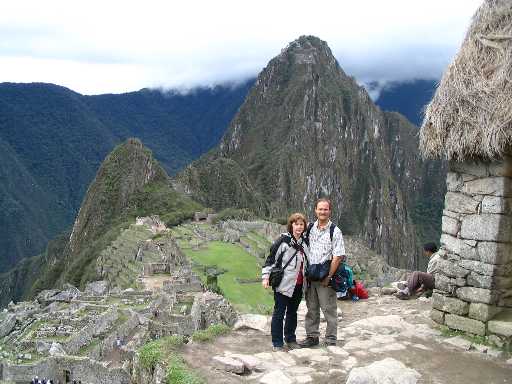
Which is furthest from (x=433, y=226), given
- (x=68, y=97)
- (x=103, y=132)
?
(x=68, y=97)

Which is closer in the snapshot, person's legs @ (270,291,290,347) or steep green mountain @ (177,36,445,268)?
person's legs @ (270,291,290,347)

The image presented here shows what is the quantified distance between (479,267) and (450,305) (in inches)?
22.8

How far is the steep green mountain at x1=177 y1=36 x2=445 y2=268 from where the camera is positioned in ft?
399

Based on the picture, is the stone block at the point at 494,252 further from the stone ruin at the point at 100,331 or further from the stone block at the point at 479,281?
the stone ruin at the point at 100,331

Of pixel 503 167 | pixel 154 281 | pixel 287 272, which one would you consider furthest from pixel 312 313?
pixel 154 281

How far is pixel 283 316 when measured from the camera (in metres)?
5.99

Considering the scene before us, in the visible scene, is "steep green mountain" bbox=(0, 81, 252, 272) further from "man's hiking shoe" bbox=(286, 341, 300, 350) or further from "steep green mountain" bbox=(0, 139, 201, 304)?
"man's hiking shoe" bbox=(286, 341, 300, 350)

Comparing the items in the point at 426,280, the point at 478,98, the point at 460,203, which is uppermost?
the point at 478,98

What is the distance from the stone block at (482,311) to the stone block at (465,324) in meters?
0.06

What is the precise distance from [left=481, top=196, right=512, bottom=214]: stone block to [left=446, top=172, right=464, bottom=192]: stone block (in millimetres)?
358

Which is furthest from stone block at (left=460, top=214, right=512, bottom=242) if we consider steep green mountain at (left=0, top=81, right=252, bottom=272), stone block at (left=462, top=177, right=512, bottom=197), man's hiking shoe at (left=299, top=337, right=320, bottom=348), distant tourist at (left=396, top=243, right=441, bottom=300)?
steep green mountain at (left=0, top=81, right=252, bottom=272)

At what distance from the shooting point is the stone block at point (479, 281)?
6.19 metres

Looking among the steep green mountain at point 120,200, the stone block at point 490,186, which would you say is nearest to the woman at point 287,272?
the stone block at point 490,186

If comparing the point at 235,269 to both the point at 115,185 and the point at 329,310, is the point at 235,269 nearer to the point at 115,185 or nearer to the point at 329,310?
the point at 329,310
